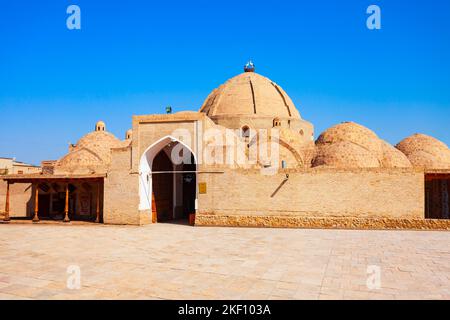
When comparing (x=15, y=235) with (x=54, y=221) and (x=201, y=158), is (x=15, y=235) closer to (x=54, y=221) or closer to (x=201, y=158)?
(x=54, y=221)

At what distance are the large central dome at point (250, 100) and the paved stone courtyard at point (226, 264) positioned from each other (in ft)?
59.9

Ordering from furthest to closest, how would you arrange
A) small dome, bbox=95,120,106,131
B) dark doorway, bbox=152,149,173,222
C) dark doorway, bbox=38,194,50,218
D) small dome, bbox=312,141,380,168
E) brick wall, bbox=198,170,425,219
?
small dome, bbox=95,120,106,131 < small dome, bbox=312,141,380,168 < dark doorway, bbox=38,194,50,218 < dark doorway, bbox=152,149,173,222 < brick wall, bbox=198,170,425,219

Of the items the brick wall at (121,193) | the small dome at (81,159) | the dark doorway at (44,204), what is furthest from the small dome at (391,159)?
the dark doorway at (44,204)

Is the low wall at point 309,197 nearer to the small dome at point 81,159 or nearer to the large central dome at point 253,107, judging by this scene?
the small dome at point 81,159

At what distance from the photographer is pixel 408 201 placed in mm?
16062

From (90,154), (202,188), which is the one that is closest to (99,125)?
(90,154)

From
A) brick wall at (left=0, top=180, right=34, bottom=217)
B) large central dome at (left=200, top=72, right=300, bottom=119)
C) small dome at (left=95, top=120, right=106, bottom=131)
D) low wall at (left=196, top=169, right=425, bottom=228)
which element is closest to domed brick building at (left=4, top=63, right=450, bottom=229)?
low wall at (left=196, top=169, right=425, bottom=228)

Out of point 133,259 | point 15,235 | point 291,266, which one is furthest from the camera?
point 15,235

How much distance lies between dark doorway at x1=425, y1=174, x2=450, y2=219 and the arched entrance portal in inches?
511

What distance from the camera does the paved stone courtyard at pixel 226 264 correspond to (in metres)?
7.31

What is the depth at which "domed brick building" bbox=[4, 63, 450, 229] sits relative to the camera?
53.8 ft

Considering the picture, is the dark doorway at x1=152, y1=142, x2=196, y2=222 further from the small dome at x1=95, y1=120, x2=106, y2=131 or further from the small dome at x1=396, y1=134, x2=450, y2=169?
the small dome at x1=396, y1=134, x2=450, y2=169
